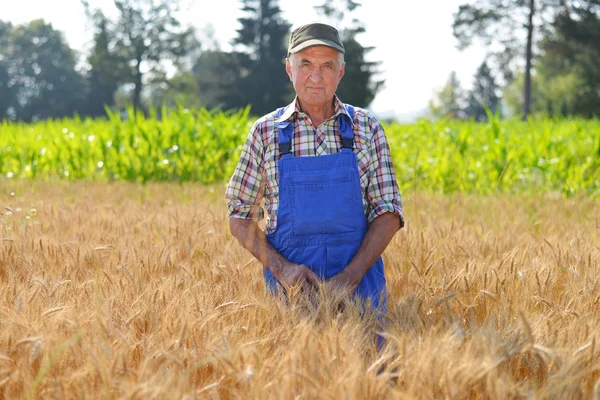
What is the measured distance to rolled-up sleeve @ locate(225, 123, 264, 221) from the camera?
2508 millimetres

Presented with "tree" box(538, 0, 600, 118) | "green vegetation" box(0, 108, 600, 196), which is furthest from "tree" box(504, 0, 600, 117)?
"green vegetation" box(0, 108, 600, 196)

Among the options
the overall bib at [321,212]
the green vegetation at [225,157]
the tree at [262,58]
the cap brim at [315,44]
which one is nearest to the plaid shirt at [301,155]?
the overall bib at [321,212]

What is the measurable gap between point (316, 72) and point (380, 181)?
481 mm

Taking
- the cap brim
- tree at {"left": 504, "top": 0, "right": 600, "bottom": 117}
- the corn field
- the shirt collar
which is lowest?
the corn field

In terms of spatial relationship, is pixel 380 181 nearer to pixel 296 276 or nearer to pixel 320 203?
pixel 320 203

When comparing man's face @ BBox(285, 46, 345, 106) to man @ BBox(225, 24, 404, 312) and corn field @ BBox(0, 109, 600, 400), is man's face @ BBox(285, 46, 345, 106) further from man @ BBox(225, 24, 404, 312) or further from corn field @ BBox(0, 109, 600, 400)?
corn field @ BBox(0, 109, 600, 400)

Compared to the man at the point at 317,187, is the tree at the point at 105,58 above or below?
above

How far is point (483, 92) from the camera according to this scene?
87.2 meters

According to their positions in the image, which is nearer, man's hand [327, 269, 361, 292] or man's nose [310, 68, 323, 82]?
man's hand [327, 269, 361, 292]

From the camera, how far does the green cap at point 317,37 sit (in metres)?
2.38

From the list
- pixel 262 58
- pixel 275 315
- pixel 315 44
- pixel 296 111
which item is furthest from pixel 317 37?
pixel 262 58

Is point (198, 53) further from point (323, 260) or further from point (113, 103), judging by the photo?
point (323, 260)

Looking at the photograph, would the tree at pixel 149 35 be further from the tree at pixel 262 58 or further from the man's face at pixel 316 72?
the man's face at pixel 316 72

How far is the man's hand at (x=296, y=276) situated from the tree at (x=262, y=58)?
37.3 m
